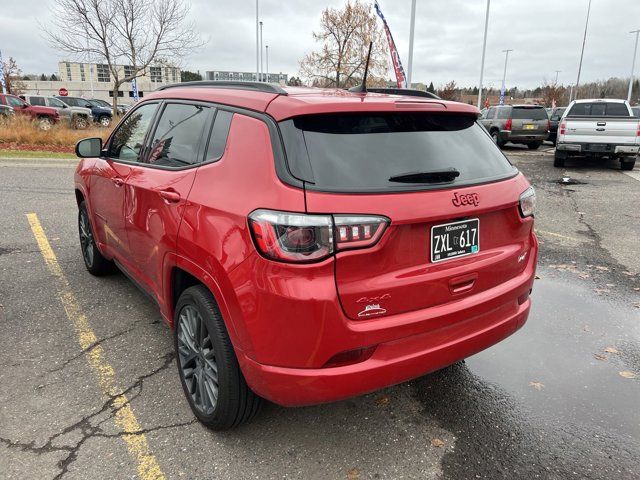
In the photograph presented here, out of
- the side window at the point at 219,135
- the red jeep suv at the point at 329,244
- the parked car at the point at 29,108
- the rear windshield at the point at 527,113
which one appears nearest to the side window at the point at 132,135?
the red jeep suv at the point at 329,244

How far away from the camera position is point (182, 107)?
10.4ft

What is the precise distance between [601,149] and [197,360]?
44.5 ft

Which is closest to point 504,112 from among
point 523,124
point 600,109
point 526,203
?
point 523,124

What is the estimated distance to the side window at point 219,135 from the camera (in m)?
2.55

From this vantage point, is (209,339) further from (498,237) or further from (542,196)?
(542,196)

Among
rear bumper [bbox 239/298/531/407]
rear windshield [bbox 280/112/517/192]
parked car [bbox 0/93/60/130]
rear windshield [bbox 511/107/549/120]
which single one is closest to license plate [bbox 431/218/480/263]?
rear windshield [bbox 280/112/517/192]

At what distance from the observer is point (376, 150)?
230 cm

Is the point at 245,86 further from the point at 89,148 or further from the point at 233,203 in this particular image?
the point at 89,148

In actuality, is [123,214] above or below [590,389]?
above

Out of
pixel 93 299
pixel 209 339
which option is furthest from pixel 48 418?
pixel 93 299

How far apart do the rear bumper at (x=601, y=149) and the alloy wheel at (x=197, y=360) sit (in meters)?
13.4

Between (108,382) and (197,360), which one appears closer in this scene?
(197,360)

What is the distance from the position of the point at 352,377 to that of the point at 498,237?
3.64 ft

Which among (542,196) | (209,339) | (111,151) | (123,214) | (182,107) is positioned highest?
(182,107)
